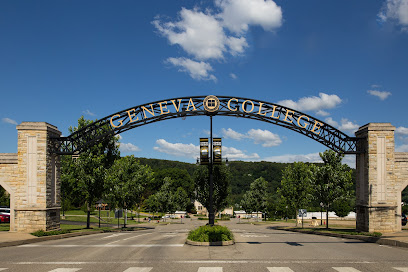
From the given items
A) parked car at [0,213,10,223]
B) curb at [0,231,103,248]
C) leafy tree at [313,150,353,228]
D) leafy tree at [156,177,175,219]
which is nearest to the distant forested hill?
leafy tree at [156,177,175,219]

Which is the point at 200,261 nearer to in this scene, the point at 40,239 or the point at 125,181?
the point at 40,239

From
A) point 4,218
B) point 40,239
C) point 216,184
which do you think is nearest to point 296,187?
point 216,184

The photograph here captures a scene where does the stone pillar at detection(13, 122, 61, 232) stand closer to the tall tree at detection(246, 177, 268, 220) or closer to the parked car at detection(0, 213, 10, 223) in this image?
the parked car at detection(0, 213, 10, 223)

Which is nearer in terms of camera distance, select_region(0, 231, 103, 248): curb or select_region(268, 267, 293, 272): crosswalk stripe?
select_region(268, 267, 293, 272): crosswalk stripe

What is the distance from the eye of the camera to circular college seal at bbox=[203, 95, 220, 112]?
1030 inches

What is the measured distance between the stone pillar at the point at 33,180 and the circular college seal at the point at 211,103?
36.2 feet

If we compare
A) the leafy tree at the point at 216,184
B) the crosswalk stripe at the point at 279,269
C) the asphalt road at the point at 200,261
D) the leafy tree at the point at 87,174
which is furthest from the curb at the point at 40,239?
the leafy tree at the point at 216,184

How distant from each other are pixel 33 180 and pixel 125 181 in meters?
19.2

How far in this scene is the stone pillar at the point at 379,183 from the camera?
25125 millimetres

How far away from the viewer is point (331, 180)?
33.4 metres

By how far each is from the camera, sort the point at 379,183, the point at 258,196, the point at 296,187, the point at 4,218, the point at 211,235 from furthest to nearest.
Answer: the point at 258,196 < the point at 296,187 < the point at 4,218 < the point at 379,183 < the point at 211,235

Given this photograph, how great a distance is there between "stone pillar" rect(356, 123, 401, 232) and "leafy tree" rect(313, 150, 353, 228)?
6920 mm

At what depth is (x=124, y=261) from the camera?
42.3 ft

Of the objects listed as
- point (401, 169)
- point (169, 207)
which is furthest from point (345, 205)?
point (401, 169)
